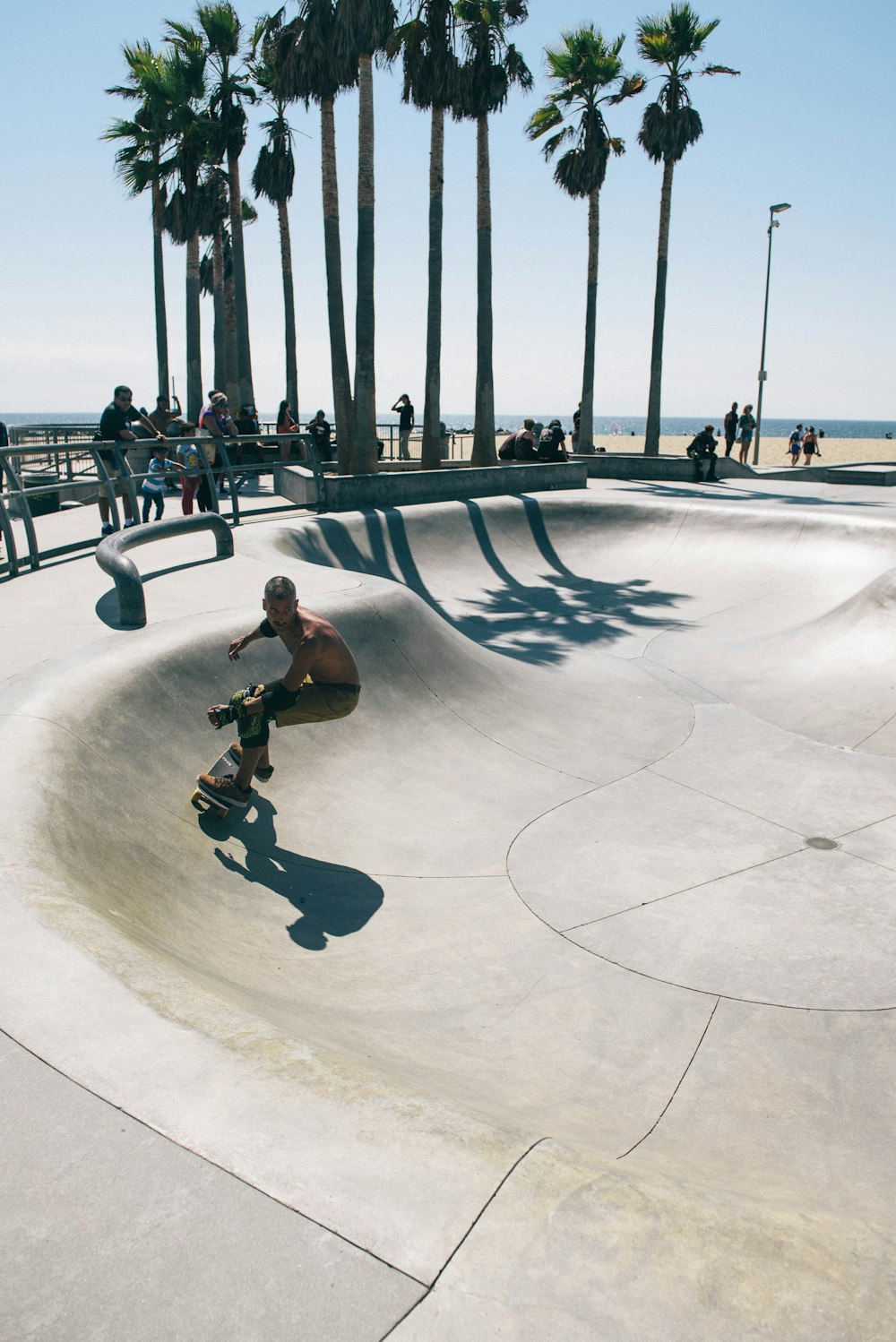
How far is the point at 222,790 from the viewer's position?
546 centimetres

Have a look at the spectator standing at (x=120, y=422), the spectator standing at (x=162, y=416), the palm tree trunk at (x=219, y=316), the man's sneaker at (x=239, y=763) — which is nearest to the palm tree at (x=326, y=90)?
the spectator standing at (x=162, y=416)

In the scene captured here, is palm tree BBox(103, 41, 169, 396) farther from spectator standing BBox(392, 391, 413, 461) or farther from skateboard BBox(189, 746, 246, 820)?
skateboard BBox(189, 746, 246, 820)

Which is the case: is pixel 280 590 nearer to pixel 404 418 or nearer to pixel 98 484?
pixel 98 484

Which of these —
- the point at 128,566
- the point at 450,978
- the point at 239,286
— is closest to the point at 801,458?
the point at 239,286

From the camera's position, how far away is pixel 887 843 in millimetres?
6582

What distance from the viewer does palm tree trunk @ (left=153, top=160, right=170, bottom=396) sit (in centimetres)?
3344

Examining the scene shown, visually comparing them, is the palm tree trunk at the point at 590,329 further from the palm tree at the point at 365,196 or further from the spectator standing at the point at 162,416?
the spectator standing at the point at 162,416

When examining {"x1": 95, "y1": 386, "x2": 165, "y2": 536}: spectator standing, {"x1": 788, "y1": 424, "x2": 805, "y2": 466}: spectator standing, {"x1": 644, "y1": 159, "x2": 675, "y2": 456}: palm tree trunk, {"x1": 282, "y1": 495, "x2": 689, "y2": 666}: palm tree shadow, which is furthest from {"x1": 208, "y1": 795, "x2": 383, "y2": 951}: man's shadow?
{"x1": 788, "y1": 424, "x2": 805, "y2": 466}: spectator standing

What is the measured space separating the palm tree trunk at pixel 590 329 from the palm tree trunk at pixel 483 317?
5.86m

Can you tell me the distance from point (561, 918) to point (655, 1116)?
180 centimetres

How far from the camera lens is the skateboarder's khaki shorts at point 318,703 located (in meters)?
5.40

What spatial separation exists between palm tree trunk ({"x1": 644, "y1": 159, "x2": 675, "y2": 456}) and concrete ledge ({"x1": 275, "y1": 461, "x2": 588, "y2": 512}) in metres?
8.10

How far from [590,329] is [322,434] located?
41.4 feet

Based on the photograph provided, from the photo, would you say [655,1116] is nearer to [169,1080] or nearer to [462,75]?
[169,1080]
